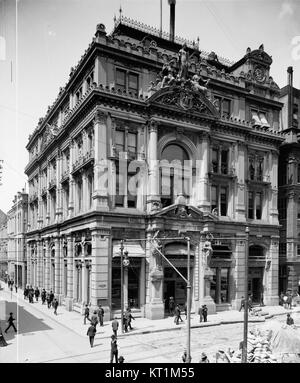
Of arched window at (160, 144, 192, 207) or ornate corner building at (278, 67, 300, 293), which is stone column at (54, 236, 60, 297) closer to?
arched window at (160, 144, 192, 207)

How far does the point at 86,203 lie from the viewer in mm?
33375

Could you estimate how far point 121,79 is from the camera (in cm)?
3238

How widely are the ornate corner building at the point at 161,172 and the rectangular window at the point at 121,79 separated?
0.29ft

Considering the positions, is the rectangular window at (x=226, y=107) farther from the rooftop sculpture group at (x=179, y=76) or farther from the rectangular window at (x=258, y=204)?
the rectangular window at (x=258, y=204)

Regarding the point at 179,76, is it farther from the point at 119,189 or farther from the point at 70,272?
the point at 70,272

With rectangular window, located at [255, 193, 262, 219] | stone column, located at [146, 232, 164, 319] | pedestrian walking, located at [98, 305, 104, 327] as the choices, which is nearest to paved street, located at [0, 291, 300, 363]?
pedestrian walking, located at [98, 305, 104, 327]

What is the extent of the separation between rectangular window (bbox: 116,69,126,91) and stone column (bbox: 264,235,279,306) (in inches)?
836

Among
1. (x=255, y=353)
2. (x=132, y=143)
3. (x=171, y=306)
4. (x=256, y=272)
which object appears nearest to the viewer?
(x=255, y=353)

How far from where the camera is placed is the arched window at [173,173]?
109 ft

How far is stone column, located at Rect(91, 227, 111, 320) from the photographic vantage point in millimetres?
29109

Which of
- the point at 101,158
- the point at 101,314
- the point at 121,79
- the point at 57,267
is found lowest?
the point at 101,314

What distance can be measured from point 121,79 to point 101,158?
289 inches

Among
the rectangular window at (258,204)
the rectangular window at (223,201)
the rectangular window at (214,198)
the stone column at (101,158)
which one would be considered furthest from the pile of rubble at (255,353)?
the rectangular window at (258,204)

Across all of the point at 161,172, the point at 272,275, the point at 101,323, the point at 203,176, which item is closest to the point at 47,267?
the point at 101,323
